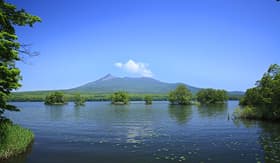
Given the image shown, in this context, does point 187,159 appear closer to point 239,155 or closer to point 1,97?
point 239,155

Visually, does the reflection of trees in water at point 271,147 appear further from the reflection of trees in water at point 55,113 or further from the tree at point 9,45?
the reflection of trees in water at point 55,113

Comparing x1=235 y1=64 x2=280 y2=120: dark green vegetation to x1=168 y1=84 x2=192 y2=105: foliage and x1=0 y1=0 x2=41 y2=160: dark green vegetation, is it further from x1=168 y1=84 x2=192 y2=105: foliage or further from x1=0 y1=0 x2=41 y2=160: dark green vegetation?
x1=168 y1=84 x2=192 y2=105: foliage

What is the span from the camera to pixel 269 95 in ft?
172

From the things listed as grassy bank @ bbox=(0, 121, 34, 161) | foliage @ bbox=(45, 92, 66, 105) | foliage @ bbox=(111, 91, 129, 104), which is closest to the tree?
grassy bank @ bbox=(0, 121, 34, 161)

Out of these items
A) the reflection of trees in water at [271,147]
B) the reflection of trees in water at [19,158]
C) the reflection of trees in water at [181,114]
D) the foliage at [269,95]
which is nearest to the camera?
the reflection of trees in water at [19,158]

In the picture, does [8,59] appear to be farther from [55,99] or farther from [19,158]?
[55,99]

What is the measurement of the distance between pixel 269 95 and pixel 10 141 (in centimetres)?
4884

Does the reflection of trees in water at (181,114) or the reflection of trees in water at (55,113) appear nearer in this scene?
the reflection of trees in water at (181,114)

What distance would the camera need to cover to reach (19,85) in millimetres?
19422

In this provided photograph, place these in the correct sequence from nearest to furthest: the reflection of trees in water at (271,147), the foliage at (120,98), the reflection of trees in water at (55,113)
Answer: the reflection of trees in water at (271,147)
the reflection of trees in water at (55,113)
the foliage at (120,98)

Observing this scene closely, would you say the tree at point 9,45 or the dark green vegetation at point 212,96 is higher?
the tree at point 9,45

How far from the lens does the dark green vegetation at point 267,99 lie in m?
50.5

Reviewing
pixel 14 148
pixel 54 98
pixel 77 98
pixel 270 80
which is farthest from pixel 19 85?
pixel 54 98

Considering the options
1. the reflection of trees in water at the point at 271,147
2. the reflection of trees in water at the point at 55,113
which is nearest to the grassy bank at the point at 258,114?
the reflection of trees in water at the point at 271,147
